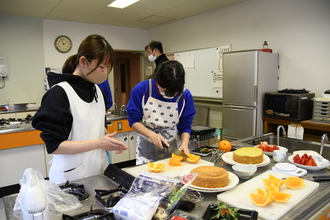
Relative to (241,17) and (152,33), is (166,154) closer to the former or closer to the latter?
(241,17)

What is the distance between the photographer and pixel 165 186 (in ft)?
3.43

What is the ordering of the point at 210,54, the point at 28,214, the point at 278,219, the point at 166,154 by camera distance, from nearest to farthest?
the point at 28,214 < the point at 278,219 < the point at 166,154 < the point at 210,54

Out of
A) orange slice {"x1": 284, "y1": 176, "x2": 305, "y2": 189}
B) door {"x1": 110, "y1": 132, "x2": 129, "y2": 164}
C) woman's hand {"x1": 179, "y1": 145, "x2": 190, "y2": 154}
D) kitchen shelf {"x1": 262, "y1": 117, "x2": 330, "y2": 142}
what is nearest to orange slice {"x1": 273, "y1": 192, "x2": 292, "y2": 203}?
orange slice {"x1": 284, "y1": 176, "x2": 305, "y2": 189}

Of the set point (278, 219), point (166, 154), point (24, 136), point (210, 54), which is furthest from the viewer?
point (210, 54)

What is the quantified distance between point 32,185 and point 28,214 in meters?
0.09

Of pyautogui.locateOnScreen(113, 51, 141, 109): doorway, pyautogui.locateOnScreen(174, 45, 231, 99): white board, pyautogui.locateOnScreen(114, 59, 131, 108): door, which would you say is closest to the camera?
pyautogui.locateOnScreen(174, 45, 231, 99): white board

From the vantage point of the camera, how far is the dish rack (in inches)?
121

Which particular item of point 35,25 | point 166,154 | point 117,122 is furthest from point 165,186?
point 35,25

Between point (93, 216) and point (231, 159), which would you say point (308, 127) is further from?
point (93, 216)

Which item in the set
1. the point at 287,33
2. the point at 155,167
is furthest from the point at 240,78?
the point at 155,167

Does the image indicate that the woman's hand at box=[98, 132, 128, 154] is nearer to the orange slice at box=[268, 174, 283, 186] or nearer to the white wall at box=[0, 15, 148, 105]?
the orange slice at box=[268, 174, 283, 186]

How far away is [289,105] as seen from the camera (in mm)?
3324

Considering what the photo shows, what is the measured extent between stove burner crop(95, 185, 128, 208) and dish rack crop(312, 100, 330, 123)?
9.56ft

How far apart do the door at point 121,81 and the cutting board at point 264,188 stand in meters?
7.61
